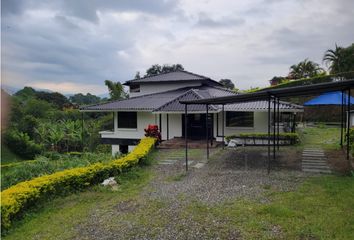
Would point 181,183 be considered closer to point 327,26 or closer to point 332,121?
point 327,26

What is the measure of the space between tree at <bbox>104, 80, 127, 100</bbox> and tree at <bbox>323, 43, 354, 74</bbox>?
24420 mm

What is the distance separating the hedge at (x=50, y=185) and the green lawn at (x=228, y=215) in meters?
0.26

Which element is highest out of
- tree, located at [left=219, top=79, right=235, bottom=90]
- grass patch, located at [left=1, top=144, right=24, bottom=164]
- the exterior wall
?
tree, located at [left=219, top=79, right=235, bottom=90]

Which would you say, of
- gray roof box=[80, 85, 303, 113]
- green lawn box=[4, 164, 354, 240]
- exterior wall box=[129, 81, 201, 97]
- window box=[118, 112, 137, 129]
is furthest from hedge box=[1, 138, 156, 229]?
exterior wall box=[129, 81, 201, 97]

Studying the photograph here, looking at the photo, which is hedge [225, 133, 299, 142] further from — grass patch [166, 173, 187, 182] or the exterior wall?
the exterior wall

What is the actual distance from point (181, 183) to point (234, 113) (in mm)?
11352

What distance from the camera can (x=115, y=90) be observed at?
40.2 metres

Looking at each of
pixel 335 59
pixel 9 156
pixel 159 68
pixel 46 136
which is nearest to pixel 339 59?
pixel 335 59

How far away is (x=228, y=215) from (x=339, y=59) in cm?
3086

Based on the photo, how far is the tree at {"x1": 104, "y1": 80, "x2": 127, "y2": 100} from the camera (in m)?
40.3

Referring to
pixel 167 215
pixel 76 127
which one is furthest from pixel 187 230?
pixel 76 127

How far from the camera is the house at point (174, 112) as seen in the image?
19.1m

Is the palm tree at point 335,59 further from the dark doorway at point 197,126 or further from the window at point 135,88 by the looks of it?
the window at point 135,88

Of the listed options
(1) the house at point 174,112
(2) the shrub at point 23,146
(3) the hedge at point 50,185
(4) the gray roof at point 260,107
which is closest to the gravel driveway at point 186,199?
(3) the hedge at point 50,185
